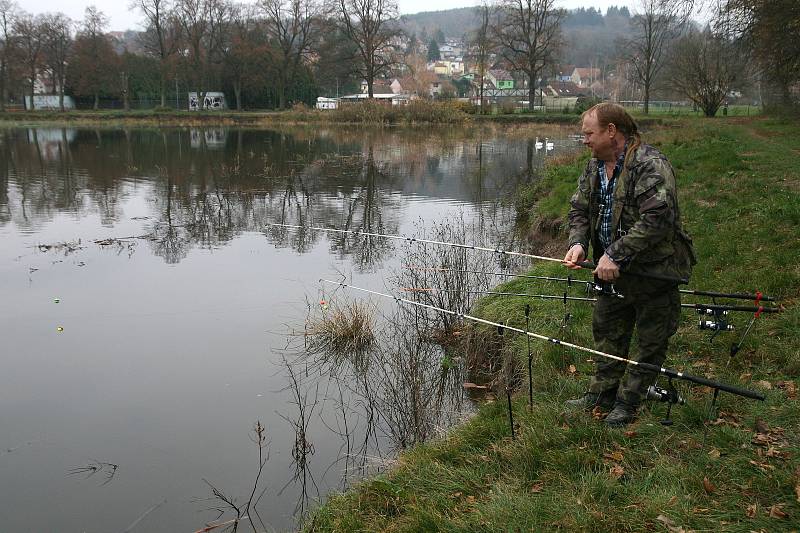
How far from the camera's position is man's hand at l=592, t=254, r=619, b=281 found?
4.17 metres

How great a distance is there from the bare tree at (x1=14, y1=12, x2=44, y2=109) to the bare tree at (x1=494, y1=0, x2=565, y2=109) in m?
47.0

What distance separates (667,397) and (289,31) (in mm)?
75064

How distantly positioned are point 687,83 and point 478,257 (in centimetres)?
4423

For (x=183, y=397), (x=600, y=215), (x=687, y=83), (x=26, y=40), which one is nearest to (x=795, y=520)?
(x=600, y=215)

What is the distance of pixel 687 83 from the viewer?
48.7m

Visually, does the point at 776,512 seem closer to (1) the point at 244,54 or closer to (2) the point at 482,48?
(2) the point at 482,48

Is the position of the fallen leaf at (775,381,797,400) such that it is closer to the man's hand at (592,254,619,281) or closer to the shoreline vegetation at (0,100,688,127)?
the man's hand at (592,254,619,281)

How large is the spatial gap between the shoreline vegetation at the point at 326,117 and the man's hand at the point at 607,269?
44.0m

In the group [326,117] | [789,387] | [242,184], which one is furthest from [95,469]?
[326,117]

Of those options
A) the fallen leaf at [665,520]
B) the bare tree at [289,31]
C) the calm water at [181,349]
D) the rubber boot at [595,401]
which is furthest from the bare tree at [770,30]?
the bare tree at [289,31]

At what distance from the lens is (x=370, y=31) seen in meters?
67.2

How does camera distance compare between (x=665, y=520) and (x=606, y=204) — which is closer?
(x=665, y=520)

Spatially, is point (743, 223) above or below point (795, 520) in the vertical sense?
above

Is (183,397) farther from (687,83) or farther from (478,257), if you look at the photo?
(687,83)
